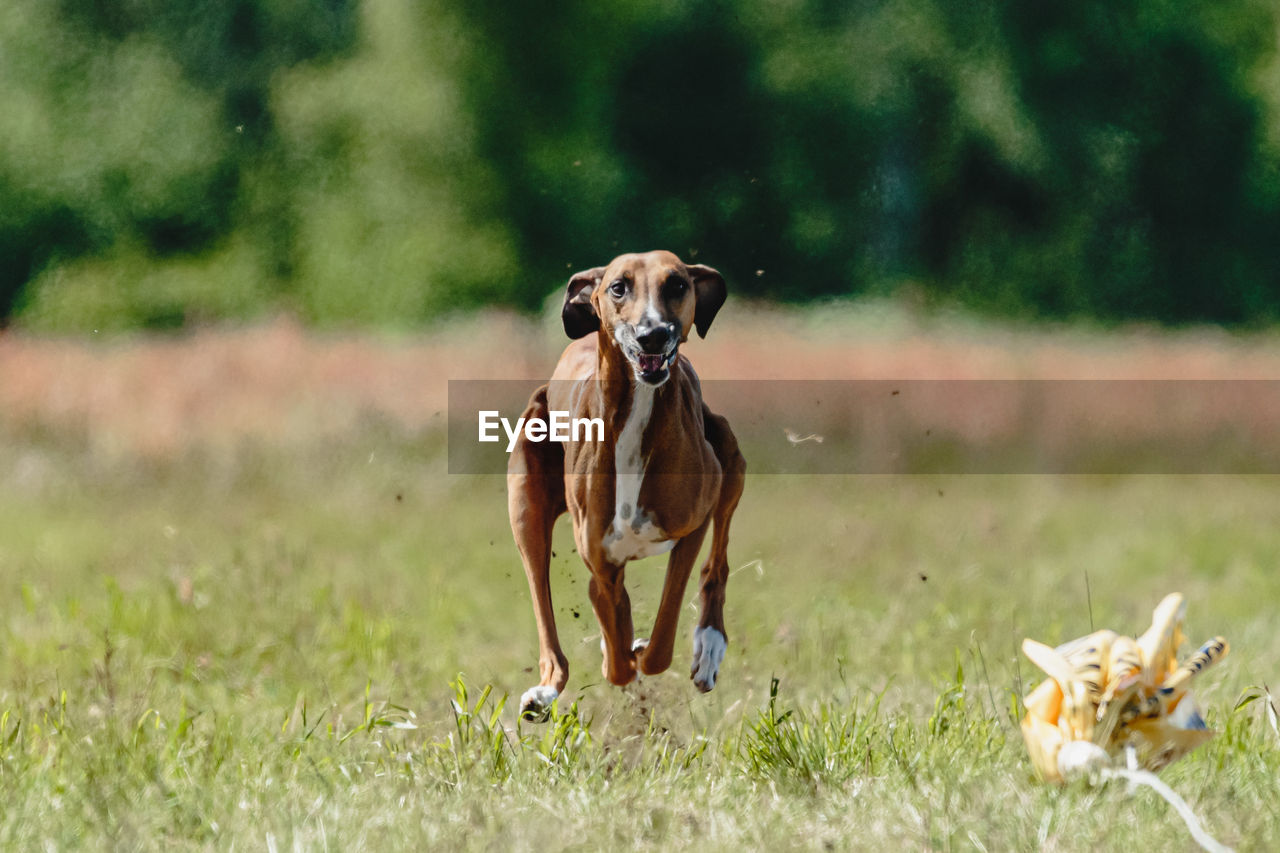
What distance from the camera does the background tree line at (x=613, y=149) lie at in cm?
1520

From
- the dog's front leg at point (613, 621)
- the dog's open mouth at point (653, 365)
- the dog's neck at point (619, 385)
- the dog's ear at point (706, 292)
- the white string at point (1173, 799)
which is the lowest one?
the white string at point (1173, 799)

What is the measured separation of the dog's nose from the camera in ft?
12.4

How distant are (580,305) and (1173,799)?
6.32 feet

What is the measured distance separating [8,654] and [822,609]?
131 inches

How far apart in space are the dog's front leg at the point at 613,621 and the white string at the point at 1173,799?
132cm

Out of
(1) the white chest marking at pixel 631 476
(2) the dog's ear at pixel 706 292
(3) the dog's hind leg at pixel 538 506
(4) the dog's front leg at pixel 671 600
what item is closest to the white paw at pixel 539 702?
(3) the dog's hind leg at pixel 538 506

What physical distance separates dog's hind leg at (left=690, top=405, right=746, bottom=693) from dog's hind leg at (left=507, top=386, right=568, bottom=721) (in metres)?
0.42

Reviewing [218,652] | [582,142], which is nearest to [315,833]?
[218,652]

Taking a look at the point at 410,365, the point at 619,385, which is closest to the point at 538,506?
the point at 619,385

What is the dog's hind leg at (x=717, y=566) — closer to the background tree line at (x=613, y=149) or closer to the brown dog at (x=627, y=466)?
the brown dog at (x=627, y=466)

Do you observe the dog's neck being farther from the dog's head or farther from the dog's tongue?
the dog's tongue

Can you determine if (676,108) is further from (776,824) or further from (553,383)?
(776,824)

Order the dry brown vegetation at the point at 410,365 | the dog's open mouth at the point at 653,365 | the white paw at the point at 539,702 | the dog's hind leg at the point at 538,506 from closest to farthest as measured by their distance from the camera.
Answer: the dog's open mouth at the point at 653,365, the white paw at the point at 539,702, the dog's hind leg at the point at 538,506, the dry brown vegetation at the point at 410,365

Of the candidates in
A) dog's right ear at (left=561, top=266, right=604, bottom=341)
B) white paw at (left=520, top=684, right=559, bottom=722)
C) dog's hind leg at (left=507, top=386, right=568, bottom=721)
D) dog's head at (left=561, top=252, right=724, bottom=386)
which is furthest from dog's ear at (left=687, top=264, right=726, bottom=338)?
white paw at (left=520, top=684, right=559, bottom=722)
